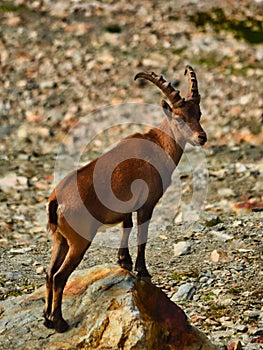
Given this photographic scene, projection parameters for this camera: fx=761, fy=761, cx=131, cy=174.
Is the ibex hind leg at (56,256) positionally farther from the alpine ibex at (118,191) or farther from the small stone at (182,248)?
the small stone at (182,248)

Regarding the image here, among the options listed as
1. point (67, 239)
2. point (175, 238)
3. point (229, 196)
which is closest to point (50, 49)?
point (229, 196)

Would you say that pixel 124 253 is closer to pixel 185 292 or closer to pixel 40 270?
pixel 185 292

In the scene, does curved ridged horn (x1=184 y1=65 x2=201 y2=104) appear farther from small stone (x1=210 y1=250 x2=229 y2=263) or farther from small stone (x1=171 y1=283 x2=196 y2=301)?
small stone (x1=210 y1=250 x2=229 y2=263)

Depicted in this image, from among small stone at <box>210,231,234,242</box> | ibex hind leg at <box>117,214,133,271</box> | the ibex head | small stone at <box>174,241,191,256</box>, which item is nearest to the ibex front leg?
ibex hind leg at <box>117,214,133,271</box>

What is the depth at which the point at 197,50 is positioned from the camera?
90.9 ft

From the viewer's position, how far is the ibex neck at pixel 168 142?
36.3ft

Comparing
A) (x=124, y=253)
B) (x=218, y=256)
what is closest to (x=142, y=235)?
(x=124, y=253)

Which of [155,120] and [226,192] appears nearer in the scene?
[226,192]

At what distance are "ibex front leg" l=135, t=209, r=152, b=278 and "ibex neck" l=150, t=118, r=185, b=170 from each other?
947 mm

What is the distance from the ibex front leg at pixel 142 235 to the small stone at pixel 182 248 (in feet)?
13.0

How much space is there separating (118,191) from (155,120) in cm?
1428

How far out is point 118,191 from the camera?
10.1m

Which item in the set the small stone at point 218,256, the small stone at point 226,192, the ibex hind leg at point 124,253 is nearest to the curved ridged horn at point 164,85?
the ibex hind leg at point 124,253

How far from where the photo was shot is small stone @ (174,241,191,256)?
1509 cm
